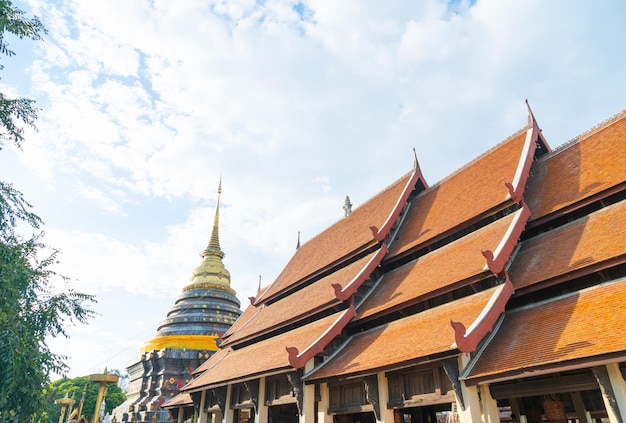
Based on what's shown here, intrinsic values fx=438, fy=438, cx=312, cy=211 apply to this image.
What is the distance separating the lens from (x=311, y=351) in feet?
38.3

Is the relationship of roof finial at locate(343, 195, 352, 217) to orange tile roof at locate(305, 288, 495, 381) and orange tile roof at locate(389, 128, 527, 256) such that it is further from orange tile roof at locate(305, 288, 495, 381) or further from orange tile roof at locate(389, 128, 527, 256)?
orange tile roof at locate(305, 288, 495, 381)

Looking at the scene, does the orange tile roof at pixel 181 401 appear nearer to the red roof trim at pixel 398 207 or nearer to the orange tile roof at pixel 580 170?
the red roof trim at pixel 398 207

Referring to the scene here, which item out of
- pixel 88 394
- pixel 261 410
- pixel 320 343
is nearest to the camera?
pixel 320 343

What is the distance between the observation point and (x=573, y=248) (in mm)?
9297

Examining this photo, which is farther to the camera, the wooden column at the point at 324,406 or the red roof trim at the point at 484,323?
the wooden column at the point at 324,406

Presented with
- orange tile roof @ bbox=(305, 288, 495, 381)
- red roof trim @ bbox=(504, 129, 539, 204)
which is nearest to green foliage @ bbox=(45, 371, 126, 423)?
orange tile roof @ bbox=(305, 288, 495, 381)

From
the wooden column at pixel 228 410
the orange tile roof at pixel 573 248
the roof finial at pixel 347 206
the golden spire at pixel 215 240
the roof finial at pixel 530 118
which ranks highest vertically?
the golden spire at pixel 215 240

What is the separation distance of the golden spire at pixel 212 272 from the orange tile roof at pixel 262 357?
605 inches

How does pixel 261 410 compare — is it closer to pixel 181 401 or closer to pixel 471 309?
pixel 471 309

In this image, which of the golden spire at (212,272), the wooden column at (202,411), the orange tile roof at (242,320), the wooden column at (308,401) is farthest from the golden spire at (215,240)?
the wooden column at (308,401)

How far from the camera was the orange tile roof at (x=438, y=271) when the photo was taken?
10.5m

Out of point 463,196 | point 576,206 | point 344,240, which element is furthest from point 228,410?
point 576,206

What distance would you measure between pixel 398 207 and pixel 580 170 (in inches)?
234

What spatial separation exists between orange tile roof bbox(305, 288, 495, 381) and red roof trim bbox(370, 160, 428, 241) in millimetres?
3568
